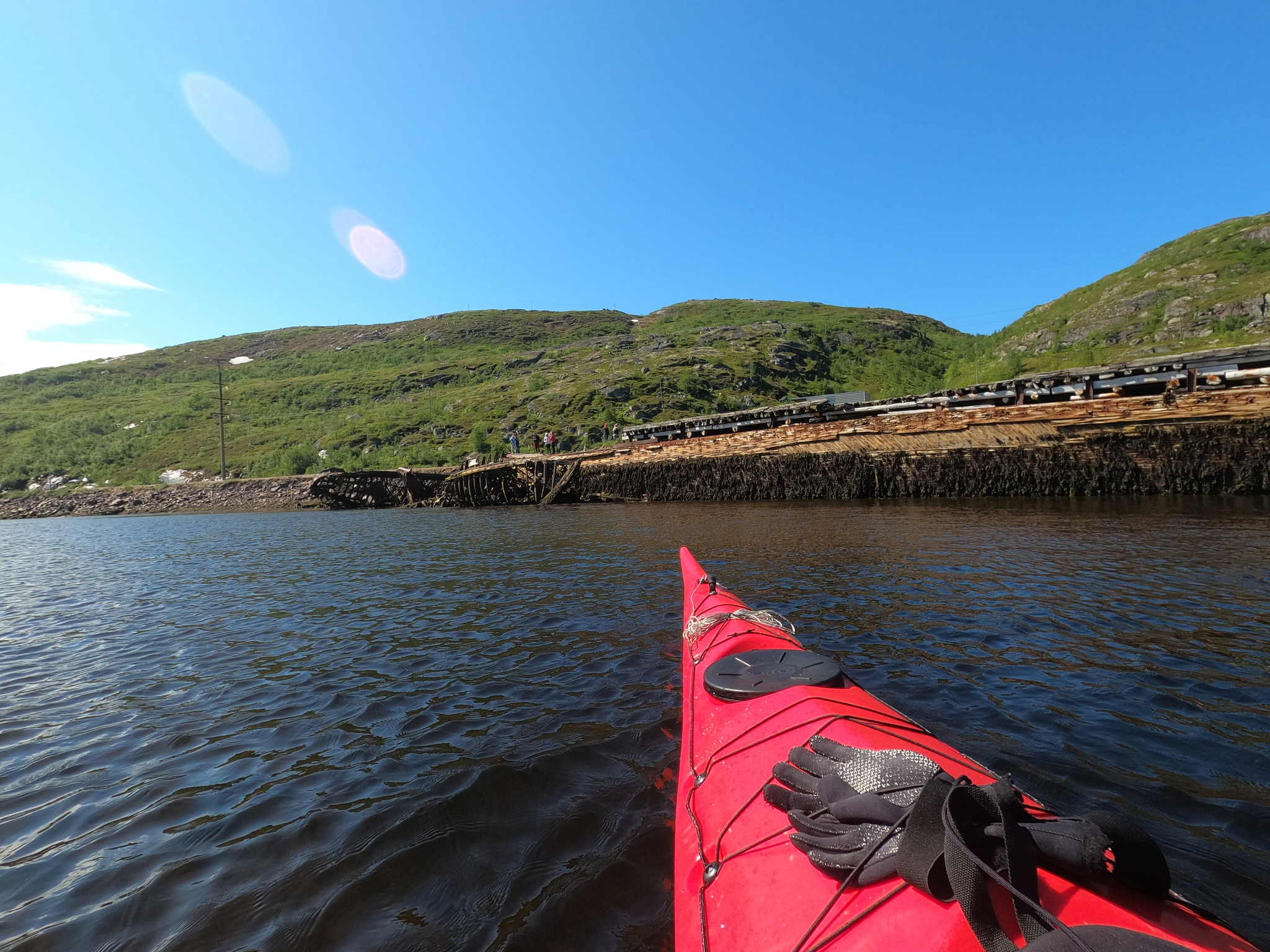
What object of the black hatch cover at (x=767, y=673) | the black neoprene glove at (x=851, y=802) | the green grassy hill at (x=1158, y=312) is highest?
the green grassy hill at (x=1158, y=312)

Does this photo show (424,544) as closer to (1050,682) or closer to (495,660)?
(495,660)

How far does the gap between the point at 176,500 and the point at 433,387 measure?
43195 millimetres

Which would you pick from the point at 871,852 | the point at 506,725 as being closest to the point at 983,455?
the point at 506,725

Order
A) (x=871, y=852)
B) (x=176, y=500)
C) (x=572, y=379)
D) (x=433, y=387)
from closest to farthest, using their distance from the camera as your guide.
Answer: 1. (x=871, y=852)
2. (x=176, y=500)
3. (x=572, y=379)
4. (x=433, y=387)

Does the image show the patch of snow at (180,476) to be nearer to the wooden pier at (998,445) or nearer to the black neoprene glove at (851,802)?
the wooden pier at (998,445)

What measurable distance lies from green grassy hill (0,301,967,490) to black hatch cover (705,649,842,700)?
46.8m

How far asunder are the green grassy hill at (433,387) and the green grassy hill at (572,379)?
390 mm

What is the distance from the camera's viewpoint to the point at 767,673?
4078 mm

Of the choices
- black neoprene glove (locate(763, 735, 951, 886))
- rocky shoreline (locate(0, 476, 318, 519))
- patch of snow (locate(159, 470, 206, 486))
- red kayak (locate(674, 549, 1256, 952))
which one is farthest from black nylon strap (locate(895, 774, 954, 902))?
patch of snow (locate(159, 470, 206, 486))

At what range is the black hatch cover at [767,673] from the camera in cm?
387

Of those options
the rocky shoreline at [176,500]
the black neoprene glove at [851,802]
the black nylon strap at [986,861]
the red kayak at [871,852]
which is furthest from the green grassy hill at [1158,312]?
the rocky shoreline at [176,500]

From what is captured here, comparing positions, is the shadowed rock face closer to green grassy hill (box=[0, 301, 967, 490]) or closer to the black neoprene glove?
green grassy hill (box=[0, 301, 967, 490])

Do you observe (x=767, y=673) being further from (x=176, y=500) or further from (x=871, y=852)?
(x=176, y=500)

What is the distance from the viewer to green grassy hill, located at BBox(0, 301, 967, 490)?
206 ft
